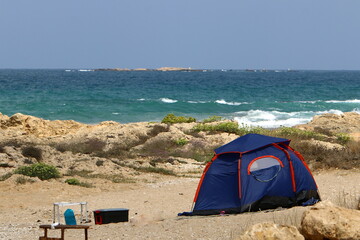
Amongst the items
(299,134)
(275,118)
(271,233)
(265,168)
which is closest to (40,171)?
(265,168)

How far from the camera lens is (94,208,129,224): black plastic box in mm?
12195

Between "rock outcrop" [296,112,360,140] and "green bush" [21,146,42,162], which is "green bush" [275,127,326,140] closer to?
"rock outcrop" [296,112,360,140]

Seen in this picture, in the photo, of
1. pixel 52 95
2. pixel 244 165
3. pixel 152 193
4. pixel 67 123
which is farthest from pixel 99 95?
pixel 244 165

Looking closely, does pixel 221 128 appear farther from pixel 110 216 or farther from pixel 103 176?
pixel 110 216

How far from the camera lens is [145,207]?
14266 millimetres

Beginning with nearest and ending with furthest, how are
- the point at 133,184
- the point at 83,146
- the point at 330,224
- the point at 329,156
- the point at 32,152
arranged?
the point at 330,224, the point at 133,184, the point at 329,156, the point at 32,152, the point at 83,146

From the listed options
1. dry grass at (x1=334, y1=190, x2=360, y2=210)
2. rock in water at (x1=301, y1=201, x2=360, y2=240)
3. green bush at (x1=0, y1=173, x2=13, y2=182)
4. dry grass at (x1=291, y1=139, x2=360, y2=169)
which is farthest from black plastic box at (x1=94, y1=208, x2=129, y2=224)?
dry grass at (x1=291, y1=139, x2=360, y2=169)

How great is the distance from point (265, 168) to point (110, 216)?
132 inches

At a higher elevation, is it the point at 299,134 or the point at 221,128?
the point at 299,134

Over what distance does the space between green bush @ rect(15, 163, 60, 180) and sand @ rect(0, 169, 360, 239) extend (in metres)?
0.42

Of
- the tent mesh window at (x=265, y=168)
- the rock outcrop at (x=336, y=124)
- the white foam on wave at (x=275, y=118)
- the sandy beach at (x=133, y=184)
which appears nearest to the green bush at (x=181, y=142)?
the sandy beach at (x=133, y=184)

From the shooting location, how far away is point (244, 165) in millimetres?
12375

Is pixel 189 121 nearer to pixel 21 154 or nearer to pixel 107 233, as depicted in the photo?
pixel 21 154

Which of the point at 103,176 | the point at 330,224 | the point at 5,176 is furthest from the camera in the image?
the point at 103,176
